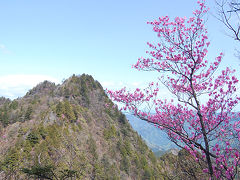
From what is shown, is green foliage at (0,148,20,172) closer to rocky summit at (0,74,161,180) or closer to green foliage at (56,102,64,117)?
rocky summit at (0,74,161,180)

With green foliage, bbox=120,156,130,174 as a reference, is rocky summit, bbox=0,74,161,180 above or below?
above

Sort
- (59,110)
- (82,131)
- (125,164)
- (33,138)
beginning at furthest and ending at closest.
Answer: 1. (125,164)
2. (82,131)
3. (59,110)
4. (33,138)

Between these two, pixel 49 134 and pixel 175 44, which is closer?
pixel 175 44

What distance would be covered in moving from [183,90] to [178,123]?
108 centimetres

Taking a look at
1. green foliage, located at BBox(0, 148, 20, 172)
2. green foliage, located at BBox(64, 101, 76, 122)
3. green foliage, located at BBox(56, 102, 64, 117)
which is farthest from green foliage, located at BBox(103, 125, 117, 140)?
green foliage, located at BBox(0, 148, 20, 172)

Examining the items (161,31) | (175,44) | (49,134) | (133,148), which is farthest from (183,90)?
(133,148)

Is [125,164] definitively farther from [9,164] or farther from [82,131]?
[9,164]

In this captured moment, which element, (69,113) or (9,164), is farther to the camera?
(69,113)

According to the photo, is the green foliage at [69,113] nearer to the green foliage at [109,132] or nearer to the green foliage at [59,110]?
the green foliage at [59,110]

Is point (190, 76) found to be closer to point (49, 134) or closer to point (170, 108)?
point (170, 108)

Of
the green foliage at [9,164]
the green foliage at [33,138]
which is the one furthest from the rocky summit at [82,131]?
the green foliage at [9,164]

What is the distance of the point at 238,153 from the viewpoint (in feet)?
12.6

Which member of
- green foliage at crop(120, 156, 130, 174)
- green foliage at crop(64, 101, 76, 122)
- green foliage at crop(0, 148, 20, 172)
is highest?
green foliage at crop(64, 101, 76, 122)

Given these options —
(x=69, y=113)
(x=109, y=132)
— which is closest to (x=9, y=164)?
(x=69, y=113)
